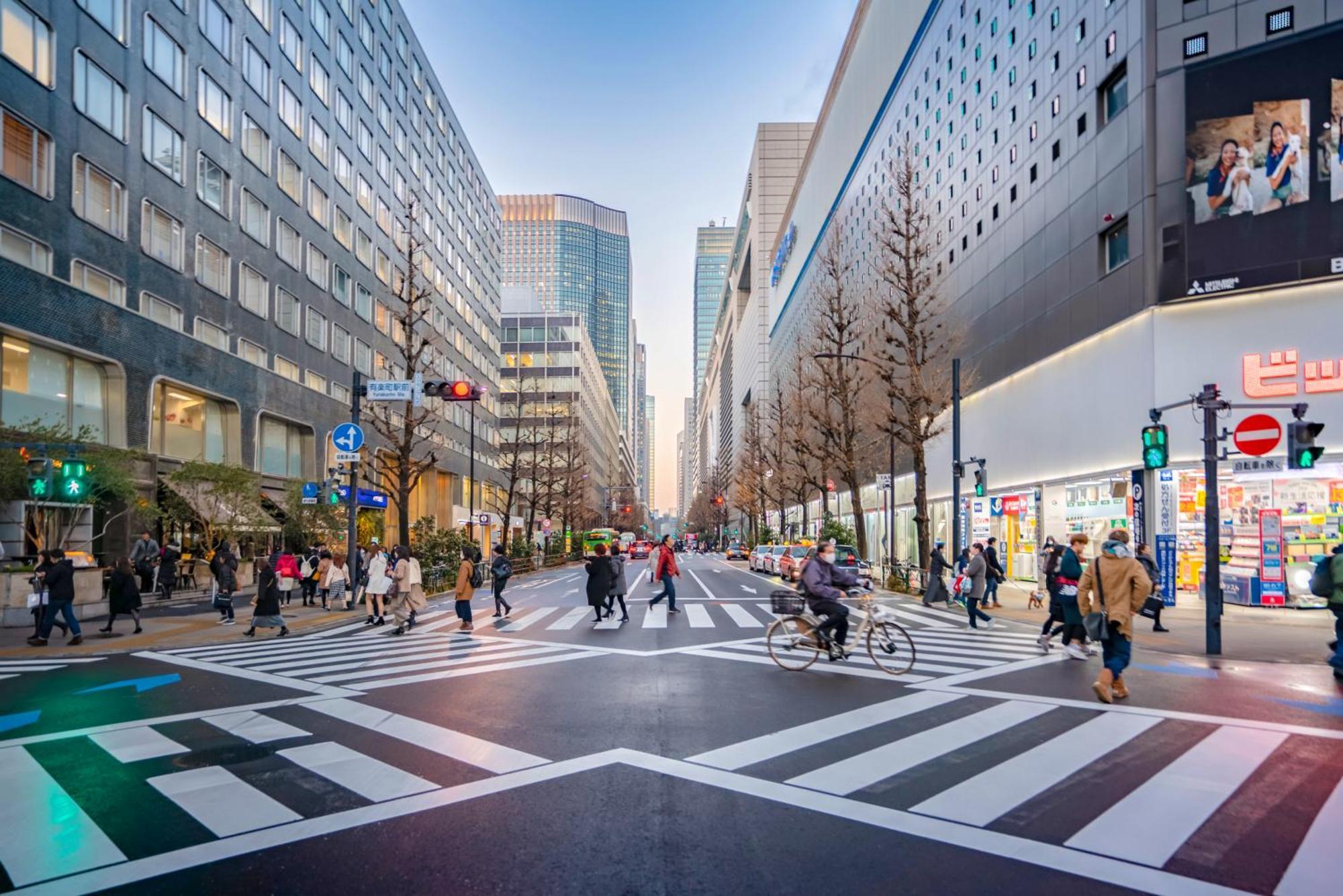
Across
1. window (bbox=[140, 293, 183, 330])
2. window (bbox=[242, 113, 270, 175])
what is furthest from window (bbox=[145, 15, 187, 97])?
window (bbox=[140, 293, 183, 330])

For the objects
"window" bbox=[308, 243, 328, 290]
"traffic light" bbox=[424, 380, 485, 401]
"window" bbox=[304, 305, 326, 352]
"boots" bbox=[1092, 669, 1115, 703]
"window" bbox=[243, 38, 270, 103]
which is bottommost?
"boots" bbox=[1092, 669, 1115, 703]

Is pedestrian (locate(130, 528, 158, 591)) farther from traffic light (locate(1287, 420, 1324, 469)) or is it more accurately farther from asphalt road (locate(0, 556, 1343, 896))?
traffic light (locate(1287, 420, 1324, 469))

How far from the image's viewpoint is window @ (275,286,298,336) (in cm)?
3844

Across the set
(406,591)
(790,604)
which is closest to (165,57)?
(406,591)

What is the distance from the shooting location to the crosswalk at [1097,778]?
4910 millimetres

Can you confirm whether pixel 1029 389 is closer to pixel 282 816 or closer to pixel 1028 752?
pixel 1028 752

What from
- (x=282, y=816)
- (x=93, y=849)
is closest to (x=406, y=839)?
(x=282, y=816)

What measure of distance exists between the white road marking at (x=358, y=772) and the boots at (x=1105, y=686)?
24.7ft

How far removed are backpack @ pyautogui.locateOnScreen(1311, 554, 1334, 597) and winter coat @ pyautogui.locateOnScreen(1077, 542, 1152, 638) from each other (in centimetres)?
388

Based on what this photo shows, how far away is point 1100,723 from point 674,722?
434 cm

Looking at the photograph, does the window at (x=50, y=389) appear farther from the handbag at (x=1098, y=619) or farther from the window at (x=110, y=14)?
the handbag at (x=1098, y=619)

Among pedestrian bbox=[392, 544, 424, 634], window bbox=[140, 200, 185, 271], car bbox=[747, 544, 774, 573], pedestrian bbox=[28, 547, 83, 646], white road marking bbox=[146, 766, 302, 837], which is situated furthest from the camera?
car bbox=[747, 544, 774, 573]

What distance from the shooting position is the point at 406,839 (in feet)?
16.4

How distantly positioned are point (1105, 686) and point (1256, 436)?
7.88 m
